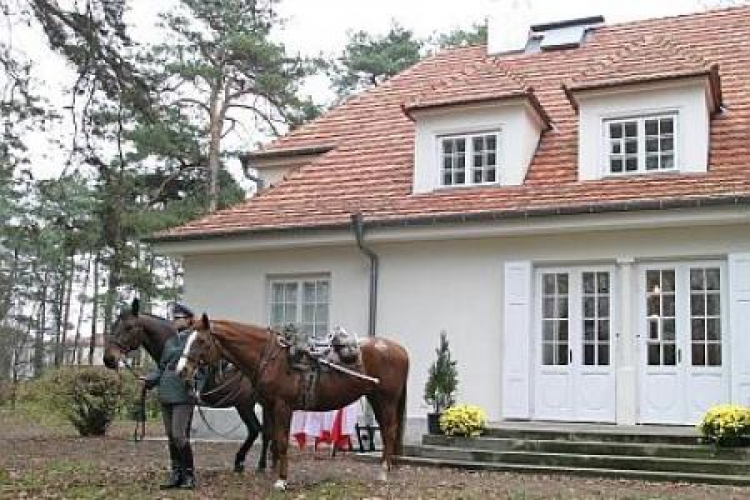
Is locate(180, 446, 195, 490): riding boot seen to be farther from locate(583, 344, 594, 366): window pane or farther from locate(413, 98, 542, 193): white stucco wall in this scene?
locate(413, 98, 542, 193): white stucco wall

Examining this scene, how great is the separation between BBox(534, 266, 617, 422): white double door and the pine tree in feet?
4.17

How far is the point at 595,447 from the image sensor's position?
10688 millimetres

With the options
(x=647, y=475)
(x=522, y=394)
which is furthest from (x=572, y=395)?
(x=647, y=475)

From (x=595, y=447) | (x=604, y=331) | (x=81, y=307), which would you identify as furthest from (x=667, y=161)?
(x=81, y=307)

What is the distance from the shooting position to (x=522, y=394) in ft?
40.9

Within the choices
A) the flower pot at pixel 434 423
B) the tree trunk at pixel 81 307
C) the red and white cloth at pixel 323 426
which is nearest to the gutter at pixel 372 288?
the red and white cloth at pixel 323 426

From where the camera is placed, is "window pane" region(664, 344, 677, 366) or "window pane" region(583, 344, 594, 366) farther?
"window pane" region(583, 344, 594, 366)

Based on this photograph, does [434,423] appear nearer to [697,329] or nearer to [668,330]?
[668,330]

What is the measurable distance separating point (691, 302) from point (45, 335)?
3556 centimetres

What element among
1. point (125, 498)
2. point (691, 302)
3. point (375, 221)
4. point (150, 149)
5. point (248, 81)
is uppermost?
point (248, 81)

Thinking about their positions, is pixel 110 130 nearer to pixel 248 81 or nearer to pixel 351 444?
pixel 351 444

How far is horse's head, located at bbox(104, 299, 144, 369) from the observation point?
8953mm

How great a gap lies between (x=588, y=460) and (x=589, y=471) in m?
0.29

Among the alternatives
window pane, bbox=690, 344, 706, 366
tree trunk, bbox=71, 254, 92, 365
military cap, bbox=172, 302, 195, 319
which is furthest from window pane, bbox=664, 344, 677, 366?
tree trunk, bbox=71, 254, 92, 365
